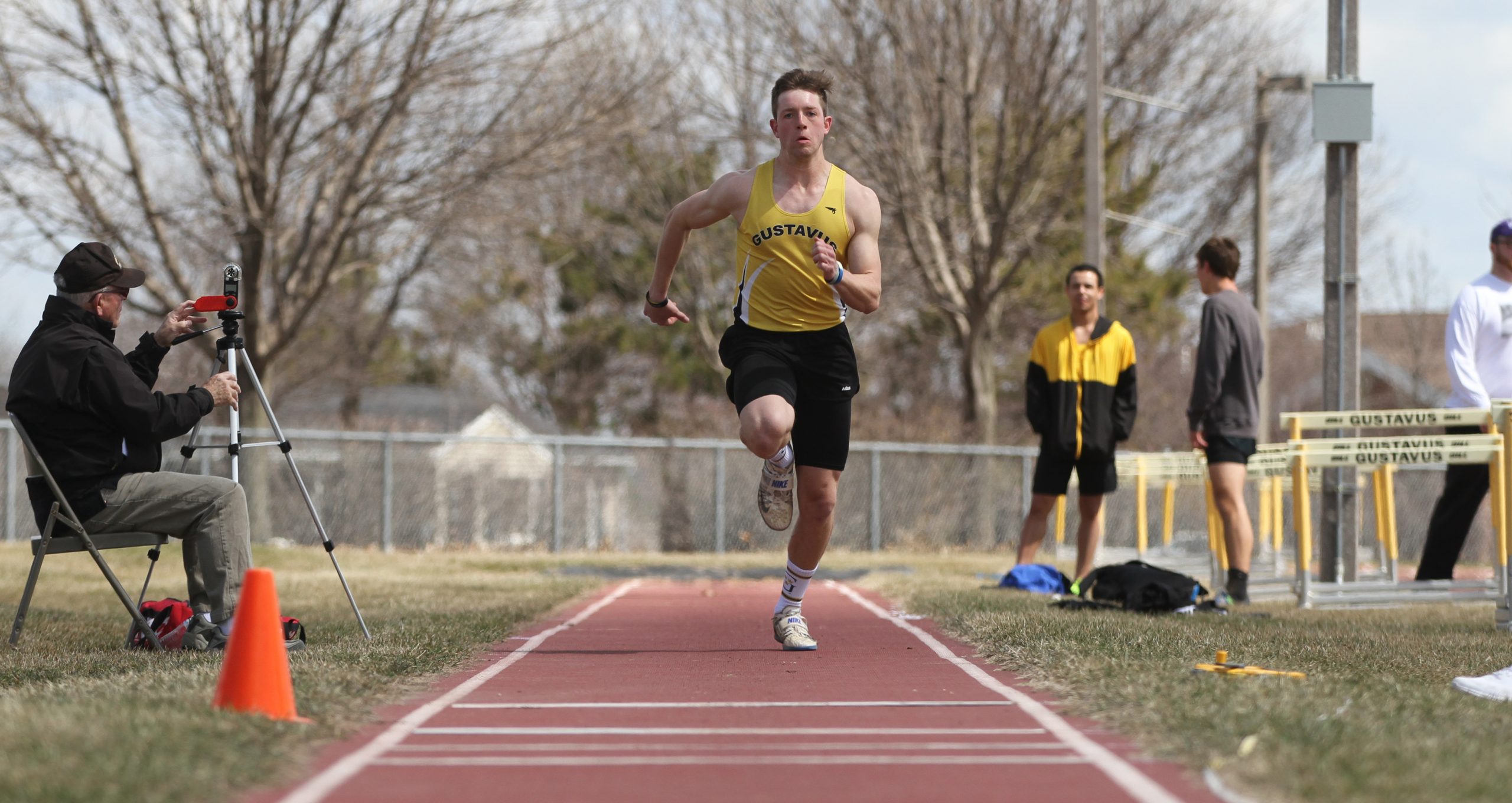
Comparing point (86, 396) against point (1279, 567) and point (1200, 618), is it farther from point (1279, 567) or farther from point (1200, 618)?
point (1279, 567)

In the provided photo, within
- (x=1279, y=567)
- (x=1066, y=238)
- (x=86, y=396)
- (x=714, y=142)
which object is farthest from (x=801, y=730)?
(x=1066, y=238)

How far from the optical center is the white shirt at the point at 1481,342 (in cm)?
995

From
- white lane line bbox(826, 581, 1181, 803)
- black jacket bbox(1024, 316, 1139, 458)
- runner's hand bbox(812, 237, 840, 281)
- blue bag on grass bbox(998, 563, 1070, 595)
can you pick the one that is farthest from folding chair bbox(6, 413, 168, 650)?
blue bag on grass bbox(998, 563, 1070, 595)

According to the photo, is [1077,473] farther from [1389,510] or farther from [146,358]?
[146,358]

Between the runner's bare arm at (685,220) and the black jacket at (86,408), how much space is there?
215 centimetres

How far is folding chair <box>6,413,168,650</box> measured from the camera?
23.9ft

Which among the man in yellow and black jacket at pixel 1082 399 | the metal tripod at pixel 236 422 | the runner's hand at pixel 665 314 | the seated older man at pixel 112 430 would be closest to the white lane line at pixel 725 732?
the metal tripod at pixel 236 422

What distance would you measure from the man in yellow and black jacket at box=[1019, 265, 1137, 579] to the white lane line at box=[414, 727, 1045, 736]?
5.96 m

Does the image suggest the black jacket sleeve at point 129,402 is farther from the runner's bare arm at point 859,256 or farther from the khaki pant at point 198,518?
the runner's bare arm at point 859,256

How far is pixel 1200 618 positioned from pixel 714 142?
19.5 meters

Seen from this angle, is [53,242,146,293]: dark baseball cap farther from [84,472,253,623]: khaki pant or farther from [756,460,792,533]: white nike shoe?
[756,460,792,533]: white nike shoe

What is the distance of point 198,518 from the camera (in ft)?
24.8

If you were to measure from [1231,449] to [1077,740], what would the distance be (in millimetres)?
5829

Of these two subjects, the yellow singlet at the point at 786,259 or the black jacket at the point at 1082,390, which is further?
the black jacket at the point at 1082,390
